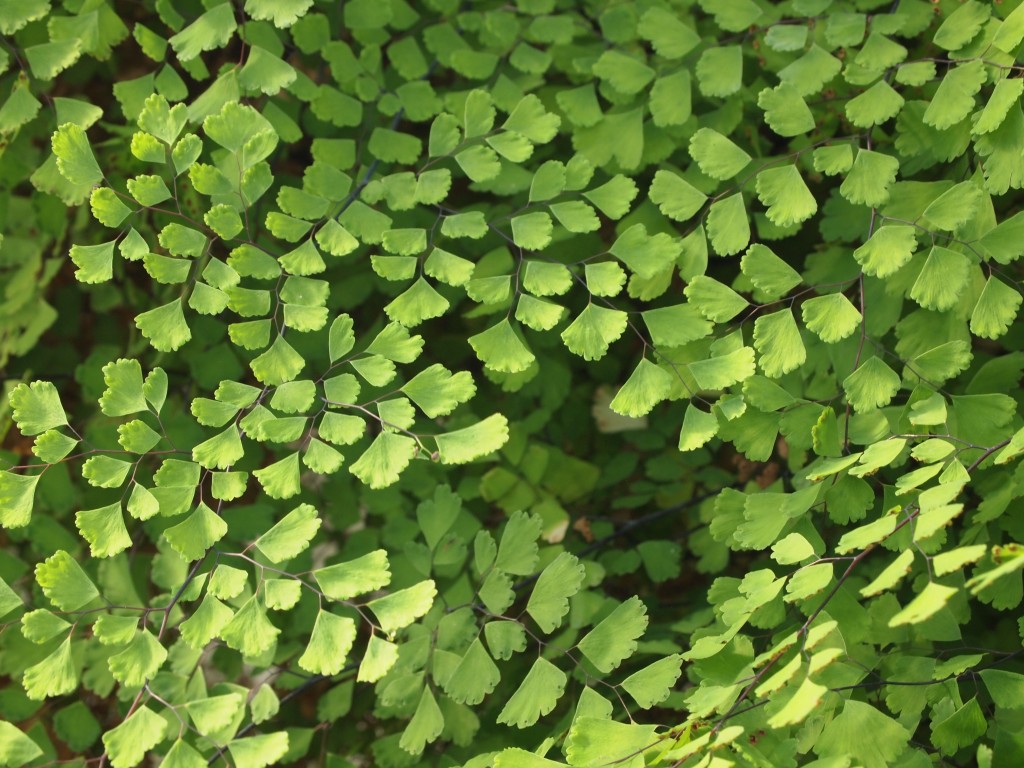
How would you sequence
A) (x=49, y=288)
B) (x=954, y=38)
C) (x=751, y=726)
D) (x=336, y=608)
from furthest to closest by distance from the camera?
(x=49, y=288), (x=336, y=608), (x=954, y=38), (x=751, y=726)

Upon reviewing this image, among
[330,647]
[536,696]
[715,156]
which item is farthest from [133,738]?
[715,156]

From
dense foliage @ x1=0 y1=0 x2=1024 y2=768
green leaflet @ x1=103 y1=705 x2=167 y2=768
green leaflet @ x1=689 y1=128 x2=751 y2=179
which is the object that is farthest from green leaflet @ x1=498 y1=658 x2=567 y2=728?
green leaflet @ x1=689 y1=128 x2=751 y2=179

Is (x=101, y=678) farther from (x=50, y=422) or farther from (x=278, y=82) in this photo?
(x=278, y=82)

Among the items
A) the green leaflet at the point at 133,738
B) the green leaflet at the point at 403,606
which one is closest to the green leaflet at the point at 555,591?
the green leaflet at the point at 403,606

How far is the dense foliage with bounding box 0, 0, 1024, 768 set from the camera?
83 centimetres

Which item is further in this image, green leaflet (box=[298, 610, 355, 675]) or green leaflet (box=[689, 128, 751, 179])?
green leaflet (box=[689, 128, 751, 179])

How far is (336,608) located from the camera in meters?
1.15

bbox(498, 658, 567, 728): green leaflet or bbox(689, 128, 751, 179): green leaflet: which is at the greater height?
bbox(689, 128, 751, 179): green leaflet

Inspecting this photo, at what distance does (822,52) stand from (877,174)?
0.56 feet

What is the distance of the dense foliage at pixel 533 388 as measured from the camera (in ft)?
2.73

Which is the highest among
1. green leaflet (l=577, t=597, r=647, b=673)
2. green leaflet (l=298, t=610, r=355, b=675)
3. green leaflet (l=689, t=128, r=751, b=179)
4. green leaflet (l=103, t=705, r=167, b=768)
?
green leaflet (l=689, t=128, r=751, b=179)

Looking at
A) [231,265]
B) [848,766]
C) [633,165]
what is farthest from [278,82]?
[848,766]

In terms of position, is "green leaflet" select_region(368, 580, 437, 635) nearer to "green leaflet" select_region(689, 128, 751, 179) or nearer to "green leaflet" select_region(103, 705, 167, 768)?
"green leaflet" select_region(103, 705, 167, 768)

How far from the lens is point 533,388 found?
3.95 feet
